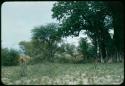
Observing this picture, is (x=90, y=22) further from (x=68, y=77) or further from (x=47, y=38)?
(x=68, y=77)

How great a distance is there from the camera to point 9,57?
18.7 m

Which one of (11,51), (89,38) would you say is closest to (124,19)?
(11,51)

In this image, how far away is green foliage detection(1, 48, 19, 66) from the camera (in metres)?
18.7

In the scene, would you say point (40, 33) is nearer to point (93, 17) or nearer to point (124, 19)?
point (93, 17)

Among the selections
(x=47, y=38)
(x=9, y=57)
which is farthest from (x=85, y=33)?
(x=9, y=57)

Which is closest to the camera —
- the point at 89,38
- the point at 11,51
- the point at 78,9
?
the point at 11,51

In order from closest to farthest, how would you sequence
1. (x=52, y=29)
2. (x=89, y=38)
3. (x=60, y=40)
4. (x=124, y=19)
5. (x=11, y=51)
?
(x=124, y=19), (x=11, y=51), (x=89, y=38), (x=60, y=40), (x=52, y=29)

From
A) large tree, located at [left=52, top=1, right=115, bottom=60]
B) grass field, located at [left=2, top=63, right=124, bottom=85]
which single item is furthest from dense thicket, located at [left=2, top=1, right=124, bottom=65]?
grass field, located at [left=2, top=63, right=124, bottom=85]

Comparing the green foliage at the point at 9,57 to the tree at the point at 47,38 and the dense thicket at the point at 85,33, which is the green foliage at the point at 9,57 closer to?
the dense thicket at the point at 85,33

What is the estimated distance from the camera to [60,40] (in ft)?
82.2

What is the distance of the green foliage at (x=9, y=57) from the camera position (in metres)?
18.7

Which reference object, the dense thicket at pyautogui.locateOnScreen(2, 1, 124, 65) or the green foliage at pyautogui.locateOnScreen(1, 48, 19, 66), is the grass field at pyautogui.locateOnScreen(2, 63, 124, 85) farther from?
the dense thicket at pyautogui.locateOnScreen(2, 1, 124, 65)

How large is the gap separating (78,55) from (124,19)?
44.1 ft

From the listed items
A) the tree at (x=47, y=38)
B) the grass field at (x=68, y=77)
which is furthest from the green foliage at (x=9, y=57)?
the grass field at (x=68, y=77)
